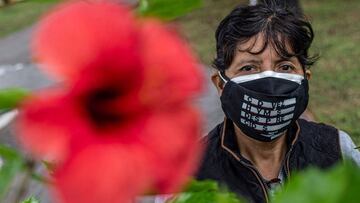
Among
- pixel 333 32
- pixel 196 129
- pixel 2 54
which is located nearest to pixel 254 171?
pixel 196 129

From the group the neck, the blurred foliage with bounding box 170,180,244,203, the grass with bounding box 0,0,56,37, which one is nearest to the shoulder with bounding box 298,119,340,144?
the neck

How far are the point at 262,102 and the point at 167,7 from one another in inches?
62.6

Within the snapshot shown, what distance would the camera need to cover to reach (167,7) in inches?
21.3

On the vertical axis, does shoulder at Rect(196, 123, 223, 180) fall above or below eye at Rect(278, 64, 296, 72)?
below

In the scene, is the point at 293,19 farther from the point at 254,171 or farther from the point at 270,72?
the point at 254,171

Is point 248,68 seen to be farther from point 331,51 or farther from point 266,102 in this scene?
point 331,51

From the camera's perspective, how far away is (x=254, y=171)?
2174 millimetres

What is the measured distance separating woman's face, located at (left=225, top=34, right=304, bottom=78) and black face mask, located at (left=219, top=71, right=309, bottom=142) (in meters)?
0.02

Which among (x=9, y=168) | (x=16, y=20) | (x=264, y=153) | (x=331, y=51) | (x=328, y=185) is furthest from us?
(x=16, y=20)

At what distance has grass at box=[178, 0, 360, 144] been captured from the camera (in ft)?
22.4

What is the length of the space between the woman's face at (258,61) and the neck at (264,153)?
184 millimetres

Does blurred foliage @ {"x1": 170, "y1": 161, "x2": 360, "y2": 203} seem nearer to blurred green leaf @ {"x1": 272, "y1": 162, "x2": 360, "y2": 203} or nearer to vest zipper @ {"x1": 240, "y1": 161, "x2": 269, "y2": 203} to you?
blurred green leaf @ {"x1": 272, "y1": 162, "x2": 360, "y2": 203}

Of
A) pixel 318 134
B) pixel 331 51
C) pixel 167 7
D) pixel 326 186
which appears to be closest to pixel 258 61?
pixel 318 134

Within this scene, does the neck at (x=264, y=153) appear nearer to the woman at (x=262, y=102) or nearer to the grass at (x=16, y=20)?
the woman at (x=262, y=102)
